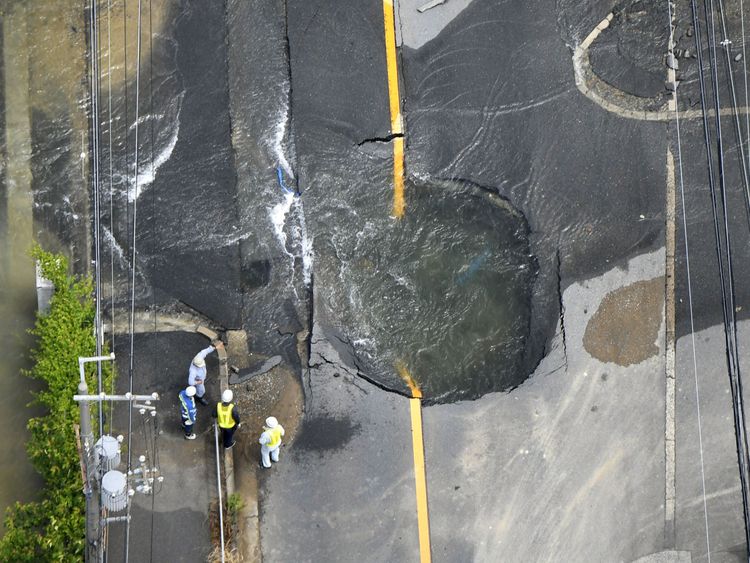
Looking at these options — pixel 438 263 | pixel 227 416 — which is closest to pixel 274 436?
pixel 227 416

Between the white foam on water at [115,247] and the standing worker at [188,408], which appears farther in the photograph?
the white foam on water at [115,247]

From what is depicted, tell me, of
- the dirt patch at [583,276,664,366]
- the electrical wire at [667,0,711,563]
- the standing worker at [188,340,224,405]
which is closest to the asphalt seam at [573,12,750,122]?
the electrical wire at [667,0,711,563]

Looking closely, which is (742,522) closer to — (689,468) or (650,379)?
(689,468)

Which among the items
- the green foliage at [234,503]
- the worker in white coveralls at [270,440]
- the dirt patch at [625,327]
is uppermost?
the dirt patch at [625,327]

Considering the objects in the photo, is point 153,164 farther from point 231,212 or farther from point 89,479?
point 89,479

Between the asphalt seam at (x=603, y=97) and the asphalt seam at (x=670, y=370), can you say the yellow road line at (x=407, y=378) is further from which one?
the asphalt seam at (x=603, y=97)

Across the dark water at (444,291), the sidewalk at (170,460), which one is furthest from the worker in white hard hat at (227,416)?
the dark water at (444,291)

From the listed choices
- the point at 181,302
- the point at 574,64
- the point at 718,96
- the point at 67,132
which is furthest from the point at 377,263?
the point at 718,96
